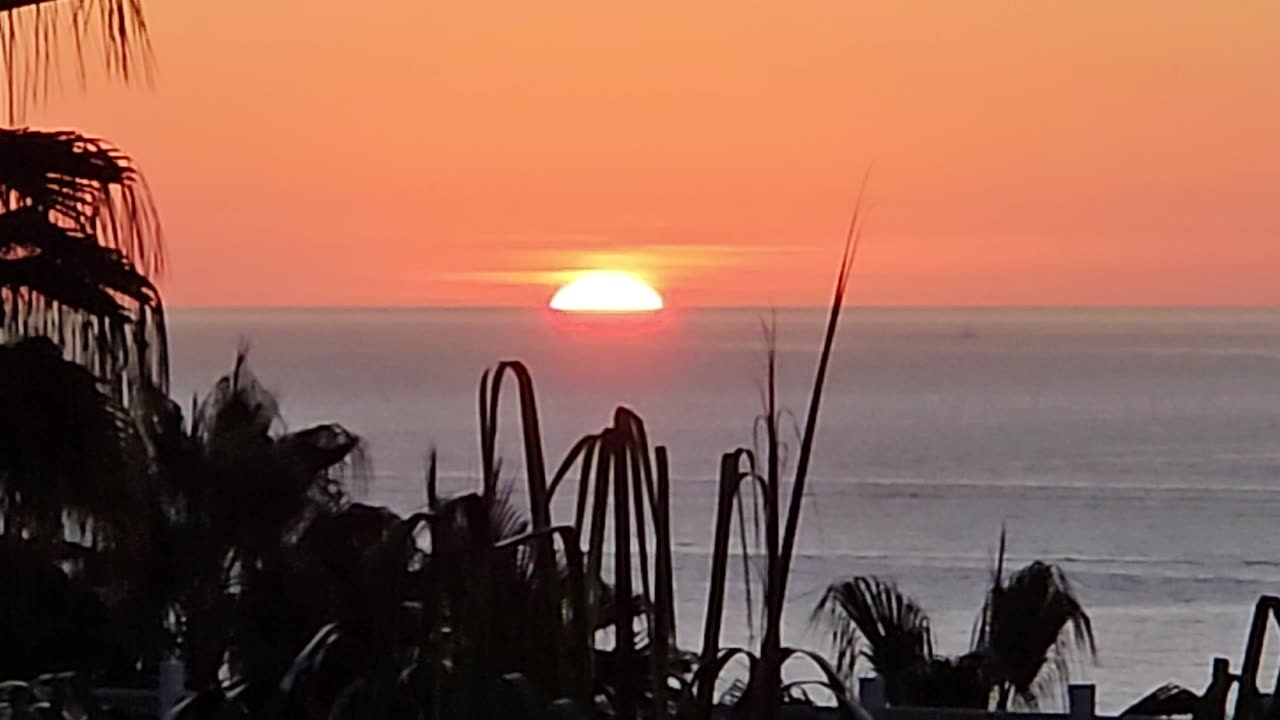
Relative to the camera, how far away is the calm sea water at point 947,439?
3356cm

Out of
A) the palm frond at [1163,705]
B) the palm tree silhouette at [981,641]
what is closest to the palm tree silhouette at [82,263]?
the palm frond at [1163,705]

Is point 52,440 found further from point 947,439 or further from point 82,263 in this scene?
point 947,439

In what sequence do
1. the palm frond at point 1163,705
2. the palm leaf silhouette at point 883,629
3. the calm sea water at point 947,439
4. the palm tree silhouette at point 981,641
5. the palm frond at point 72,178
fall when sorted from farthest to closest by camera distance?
the calm sea water at point 947,439 → the palm leaf silhouette at point 883,629 → the palm tree silhouette at point 981,641 → the palm frond at point 1163,705 → the palm frond at point 72,178

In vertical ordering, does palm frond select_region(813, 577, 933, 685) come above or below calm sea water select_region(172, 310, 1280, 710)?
below

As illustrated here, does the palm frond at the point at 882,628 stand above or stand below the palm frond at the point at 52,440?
below

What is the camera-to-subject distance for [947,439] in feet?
202

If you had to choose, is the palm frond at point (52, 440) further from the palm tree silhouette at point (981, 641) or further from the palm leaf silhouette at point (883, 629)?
the palm leaf silhouette at point (883, 629)

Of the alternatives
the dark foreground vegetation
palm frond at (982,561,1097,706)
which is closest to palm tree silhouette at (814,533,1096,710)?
palm frond at (982,561,1097,706)

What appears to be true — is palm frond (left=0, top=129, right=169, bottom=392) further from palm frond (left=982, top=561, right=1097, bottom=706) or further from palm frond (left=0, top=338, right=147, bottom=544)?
palm frond (left=982, top=561, right=1097, bottom=706)

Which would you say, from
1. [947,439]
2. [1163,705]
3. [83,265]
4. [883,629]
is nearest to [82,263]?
[83,265]

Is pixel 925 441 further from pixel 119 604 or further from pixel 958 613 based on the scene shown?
pixel 119 604

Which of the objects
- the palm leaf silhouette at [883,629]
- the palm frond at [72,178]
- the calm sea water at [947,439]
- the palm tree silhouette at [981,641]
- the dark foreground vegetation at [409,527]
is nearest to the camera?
the dark foreground vegetation at [409,527]

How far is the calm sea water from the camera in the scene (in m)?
33.6

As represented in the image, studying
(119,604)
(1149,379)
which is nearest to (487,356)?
(1149,379)
